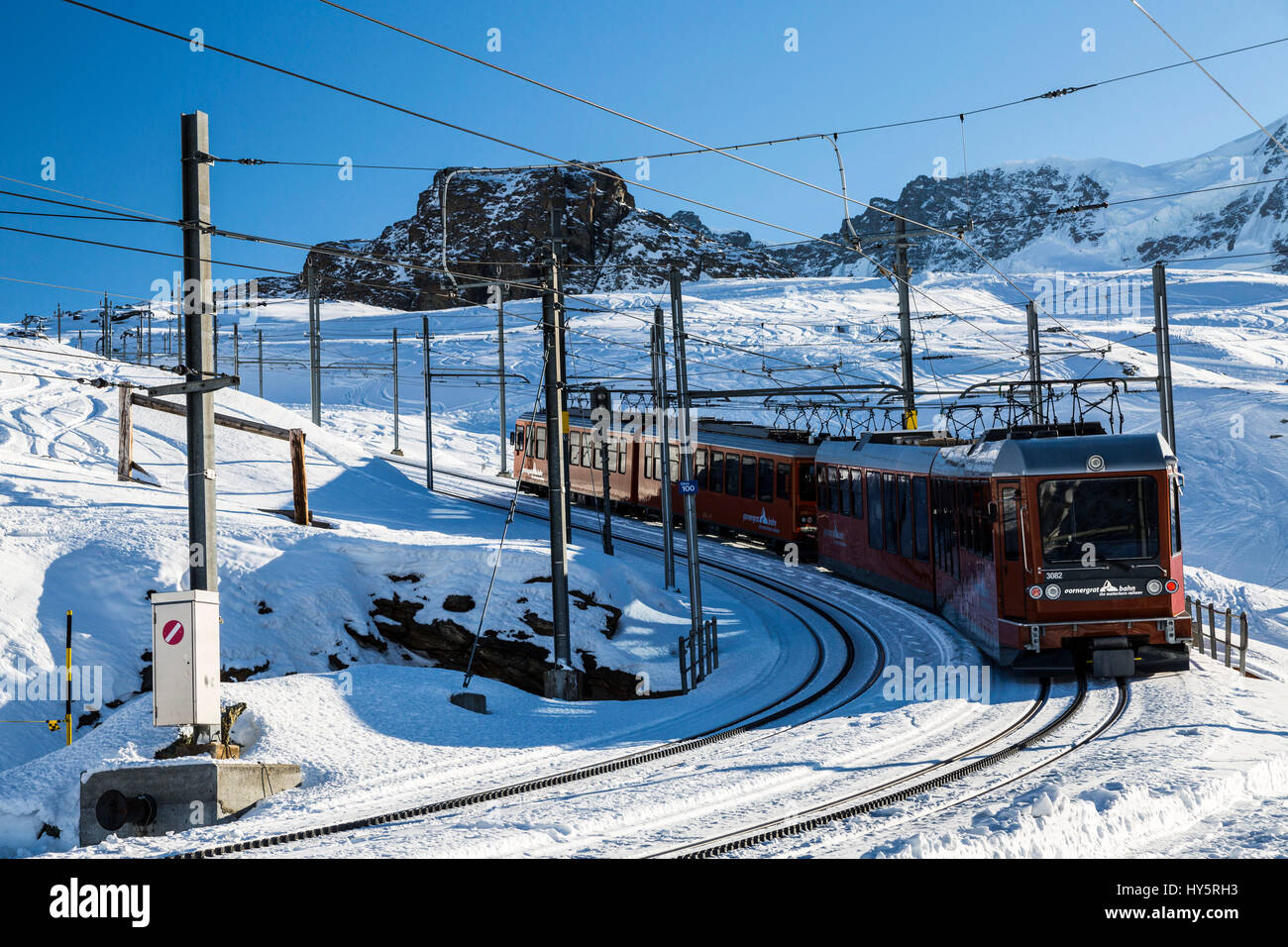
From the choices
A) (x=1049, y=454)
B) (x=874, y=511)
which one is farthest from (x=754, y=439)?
(x=1049, y=454)

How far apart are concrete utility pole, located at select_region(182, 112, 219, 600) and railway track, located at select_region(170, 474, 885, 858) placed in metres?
3.48

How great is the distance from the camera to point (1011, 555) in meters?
15.9

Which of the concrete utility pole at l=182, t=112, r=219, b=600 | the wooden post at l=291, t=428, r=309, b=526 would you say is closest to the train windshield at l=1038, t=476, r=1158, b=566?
the concrete utility pole at l=182, t=112, r=219, b=600

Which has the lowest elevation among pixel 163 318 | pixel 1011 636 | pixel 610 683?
pixel 610 683

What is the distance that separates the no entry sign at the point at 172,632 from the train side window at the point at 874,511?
16.1m

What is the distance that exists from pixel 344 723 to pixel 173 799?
8.83 ft

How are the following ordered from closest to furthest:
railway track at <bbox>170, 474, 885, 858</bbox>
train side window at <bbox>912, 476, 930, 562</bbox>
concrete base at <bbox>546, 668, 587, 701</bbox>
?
railway track at <bbox>170, 474, 885, 858</bbox>, concrete base at <bbox>546, 668, 587, 701</bbox>, train side window at <bbox>912, 476, 930, 562</bbox>

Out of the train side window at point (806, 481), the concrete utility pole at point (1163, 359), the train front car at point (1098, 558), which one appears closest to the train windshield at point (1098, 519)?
the train front car at point (1098, 558)

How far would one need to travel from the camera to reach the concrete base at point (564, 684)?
58.0 feet

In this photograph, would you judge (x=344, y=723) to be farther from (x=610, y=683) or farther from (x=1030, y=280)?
(x=1030, y=280)

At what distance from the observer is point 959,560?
63.1ft

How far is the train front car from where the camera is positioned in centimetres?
1534

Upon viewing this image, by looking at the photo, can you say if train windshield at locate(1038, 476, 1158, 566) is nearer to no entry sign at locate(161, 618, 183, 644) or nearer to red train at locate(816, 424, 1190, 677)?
red train at locate(816, 424, 1190, 677)
